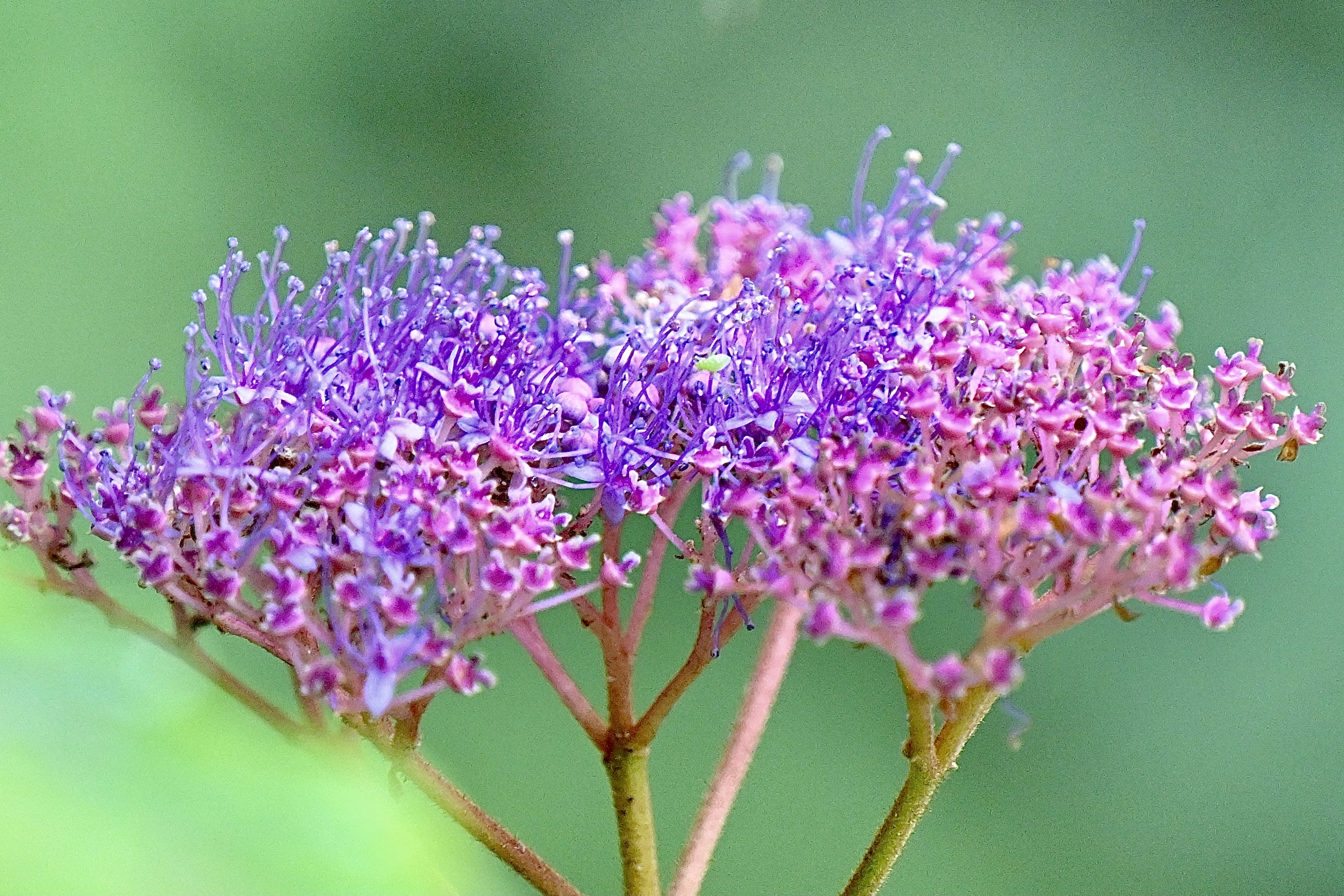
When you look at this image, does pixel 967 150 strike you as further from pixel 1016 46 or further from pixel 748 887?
pixel 748 887

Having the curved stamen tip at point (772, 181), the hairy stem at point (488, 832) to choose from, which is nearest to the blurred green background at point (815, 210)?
the curved stamen tip at point (772, 181)

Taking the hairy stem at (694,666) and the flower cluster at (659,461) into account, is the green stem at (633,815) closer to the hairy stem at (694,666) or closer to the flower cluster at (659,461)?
the hairy stem at (694,666)

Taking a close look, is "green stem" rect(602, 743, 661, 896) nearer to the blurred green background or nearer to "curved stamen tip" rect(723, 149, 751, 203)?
"curved stamen tip" rect(723, 149, 751, 203)

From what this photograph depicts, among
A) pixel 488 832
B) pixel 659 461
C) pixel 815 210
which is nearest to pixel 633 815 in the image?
pixel 488 832

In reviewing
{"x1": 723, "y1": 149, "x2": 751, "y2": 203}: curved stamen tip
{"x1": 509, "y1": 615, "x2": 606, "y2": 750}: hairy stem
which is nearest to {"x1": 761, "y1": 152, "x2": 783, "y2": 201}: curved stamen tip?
{"x1": 723, "y1": 149, "x2": 751, "y2": 203}: curved stamen tip

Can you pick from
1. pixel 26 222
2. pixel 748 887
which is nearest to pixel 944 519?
pixel 748 887

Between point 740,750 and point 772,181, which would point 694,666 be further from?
point 772,181
